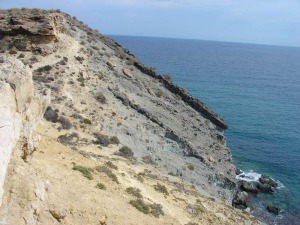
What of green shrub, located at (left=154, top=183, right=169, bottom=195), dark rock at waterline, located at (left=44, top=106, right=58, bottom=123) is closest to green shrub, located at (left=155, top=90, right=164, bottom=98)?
dark rock at waterline, located at (left=44, top=106, right=58, bottom=123)

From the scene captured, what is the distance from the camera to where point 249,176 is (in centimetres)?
5275

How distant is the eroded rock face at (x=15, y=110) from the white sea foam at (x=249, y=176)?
3961cm

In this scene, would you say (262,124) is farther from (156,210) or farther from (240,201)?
(156,210)

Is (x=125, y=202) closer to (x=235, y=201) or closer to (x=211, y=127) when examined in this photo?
(x=235, y=201)

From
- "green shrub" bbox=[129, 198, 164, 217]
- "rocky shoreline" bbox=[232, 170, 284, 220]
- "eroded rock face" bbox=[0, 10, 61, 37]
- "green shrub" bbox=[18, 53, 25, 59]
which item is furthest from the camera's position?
"eroded rock face" bbox=[0, 10, 61, 37]

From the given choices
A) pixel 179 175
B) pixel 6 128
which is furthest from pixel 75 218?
pixel 179 175

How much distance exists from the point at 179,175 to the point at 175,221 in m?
16.6

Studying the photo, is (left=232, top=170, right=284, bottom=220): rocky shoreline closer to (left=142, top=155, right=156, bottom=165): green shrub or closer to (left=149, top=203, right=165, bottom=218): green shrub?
(left=142, top=155, right=156, bottom=165): green shrub

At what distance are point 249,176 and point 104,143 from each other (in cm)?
2538

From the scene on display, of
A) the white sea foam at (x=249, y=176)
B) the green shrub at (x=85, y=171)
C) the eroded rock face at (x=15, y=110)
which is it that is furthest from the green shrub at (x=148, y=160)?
the eroded rock face at (x=15, y=110)

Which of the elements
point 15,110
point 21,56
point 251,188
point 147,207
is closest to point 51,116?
point 21,56

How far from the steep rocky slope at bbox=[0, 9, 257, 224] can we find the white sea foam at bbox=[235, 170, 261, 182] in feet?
14.6

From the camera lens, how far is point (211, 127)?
58219 mm

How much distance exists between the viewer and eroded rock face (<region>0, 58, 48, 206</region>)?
44.0ft
